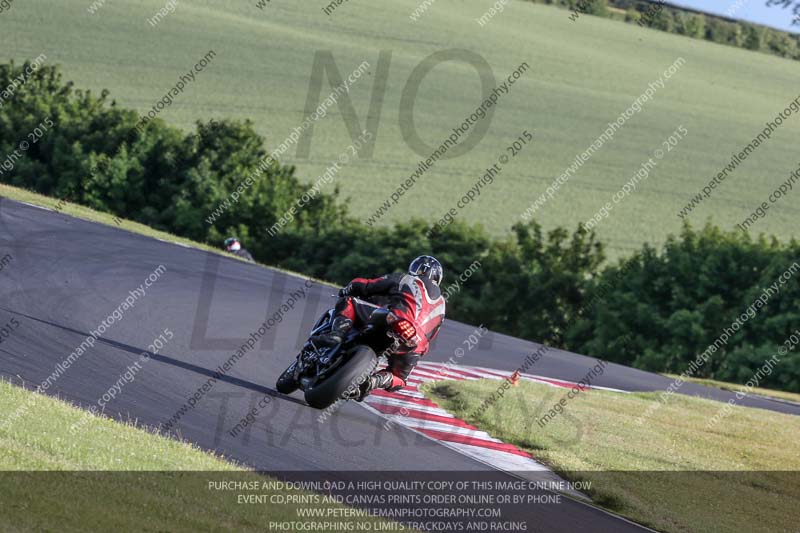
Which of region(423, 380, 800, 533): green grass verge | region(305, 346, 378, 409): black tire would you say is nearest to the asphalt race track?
region(305, 346, 378, 409): black tire

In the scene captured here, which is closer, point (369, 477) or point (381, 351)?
point (369, 477)

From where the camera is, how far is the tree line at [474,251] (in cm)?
2777

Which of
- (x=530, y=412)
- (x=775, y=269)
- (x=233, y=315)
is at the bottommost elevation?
(x=775, y=269)

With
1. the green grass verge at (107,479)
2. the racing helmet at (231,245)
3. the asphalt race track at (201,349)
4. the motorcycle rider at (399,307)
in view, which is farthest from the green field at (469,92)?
the green grass verge at (107,479)

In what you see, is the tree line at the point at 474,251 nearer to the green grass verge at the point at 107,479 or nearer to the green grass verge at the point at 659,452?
the green grass verge at the point at 659,452

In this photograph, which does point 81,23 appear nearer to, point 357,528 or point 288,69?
point 288,69

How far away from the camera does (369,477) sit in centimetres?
852

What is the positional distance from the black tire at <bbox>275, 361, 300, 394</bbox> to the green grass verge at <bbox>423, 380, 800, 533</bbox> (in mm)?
2283

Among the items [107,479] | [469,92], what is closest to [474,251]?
[107,479]

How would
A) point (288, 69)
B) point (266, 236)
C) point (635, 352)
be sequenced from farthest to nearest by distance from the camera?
1. point (288, 69)
2. point (266, 236)
3. point (635, 352)

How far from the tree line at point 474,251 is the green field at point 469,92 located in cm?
922

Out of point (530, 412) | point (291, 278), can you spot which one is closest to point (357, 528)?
point (530, 412)

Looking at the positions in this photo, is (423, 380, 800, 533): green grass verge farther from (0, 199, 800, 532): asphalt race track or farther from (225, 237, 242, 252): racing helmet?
(225, 237, 242, 252): racing helmet

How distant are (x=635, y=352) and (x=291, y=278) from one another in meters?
10.5
